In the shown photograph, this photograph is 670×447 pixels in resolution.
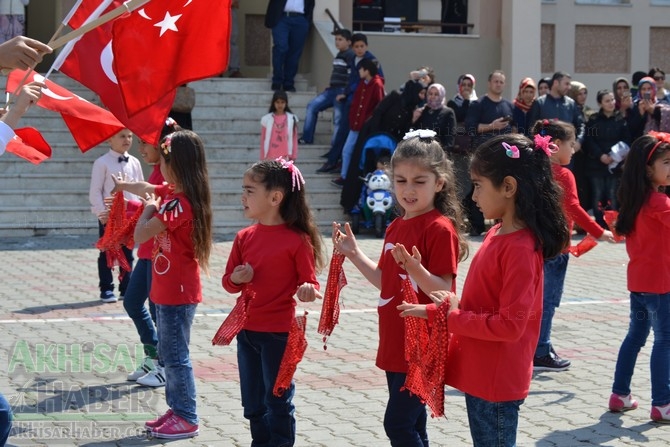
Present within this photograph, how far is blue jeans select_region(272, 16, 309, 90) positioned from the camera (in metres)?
17.5

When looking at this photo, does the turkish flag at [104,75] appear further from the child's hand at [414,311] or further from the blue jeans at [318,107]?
the blue jeans at [318,107]

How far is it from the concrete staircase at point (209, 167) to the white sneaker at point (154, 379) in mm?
7608

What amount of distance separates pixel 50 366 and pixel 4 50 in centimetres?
353

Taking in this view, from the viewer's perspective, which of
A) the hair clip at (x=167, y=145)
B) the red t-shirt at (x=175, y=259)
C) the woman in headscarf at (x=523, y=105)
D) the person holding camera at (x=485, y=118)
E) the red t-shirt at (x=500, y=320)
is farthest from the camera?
the woman in headscarf at (x=523, y=105)

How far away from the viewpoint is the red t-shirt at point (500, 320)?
13.9 feet

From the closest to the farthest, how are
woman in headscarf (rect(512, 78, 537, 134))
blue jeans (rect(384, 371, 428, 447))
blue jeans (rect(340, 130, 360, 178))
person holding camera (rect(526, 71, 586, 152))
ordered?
1. blue jeans (rect(384, 371, 428, 447))
2. person holding camera (rect(526, 71, 586, 152))
3. woman in headscarf (rect(512, 78, 537, 134))
4. blue jeans (rect(340, 130, 360, 178))

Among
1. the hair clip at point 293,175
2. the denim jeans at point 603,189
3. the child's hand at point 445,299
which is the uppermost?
the hair clip at point 293,175

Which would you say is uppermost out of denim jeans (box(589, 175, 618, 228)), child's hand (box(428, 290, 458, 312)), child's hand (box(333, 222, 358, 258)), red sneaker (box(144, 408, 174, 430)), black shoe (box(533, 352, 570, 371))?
child's hand (box(333, 222, 358, 258))

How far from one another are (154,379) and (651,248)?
3.30 m

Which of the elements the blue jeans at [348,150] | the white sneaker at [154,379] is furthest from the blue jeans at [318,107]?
the white sneaker at [154,379]

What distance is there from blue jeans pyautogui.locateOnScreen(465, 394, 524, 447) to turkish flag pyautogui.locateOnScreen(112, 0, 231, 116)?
8.70 ft

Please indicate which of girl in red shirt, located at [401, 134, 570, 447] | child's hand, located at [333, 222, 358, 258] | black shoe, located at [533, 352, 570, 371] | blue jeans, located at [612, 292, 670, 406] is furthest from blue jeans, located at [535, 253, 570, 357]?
girl in red shirt, located at [401, 134, 570, 447]

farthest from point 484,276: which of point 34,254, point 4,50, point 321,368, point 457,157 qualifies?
point 457,157

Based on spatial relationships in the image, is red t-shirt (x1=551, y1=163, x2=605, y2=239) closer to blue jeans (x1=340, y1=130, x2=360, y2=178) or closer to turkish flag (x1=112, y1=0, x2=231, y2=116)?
turkish flag (x1=112, y1=0, x2=231, y2=116)
